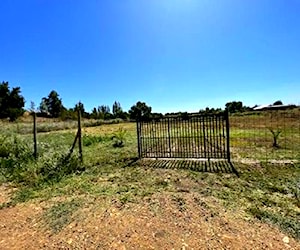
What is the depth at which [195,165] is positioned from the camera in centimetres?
732

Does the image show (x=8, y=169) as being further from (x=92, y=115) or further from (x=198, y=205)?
(x=92, y=115)

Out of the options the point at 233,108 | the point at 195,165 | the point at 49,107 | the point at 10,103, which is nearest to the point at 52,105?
the point at 49,107

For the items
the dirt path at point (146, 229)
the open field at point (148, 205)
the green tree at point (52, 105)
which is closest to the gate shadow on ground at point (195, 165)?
the open field at point (148, 205)

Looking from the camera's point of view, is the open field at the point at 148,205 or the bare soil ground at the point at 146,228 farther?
the open field at the point at 148,205

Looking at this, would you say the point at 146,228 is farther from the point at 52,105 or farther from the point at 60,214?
the point at 52,105

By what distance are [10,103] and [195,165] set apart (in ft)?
143

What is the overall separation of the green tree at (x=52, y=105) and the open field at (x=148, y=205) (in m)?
48.0

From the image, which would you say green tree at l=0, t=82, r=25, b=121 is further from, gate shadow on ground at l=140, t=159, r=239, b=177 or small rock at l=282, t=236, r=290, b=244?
small rock at l=282, t=236, r=290, b=244

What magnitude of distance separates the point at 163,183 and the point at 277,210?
7.55 feet

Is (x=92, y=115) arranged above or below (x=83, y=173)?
above

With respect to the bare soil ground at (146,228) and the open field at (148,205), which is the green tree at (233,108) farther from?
the bare soil ground at (146,228)

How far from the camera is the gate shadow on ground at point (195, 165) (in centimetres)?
673

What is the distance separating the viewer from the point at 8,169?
7289 millimetres

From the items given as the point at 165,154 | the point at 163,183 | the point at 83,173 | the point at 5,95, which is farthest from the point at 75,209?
the point at 5,95
